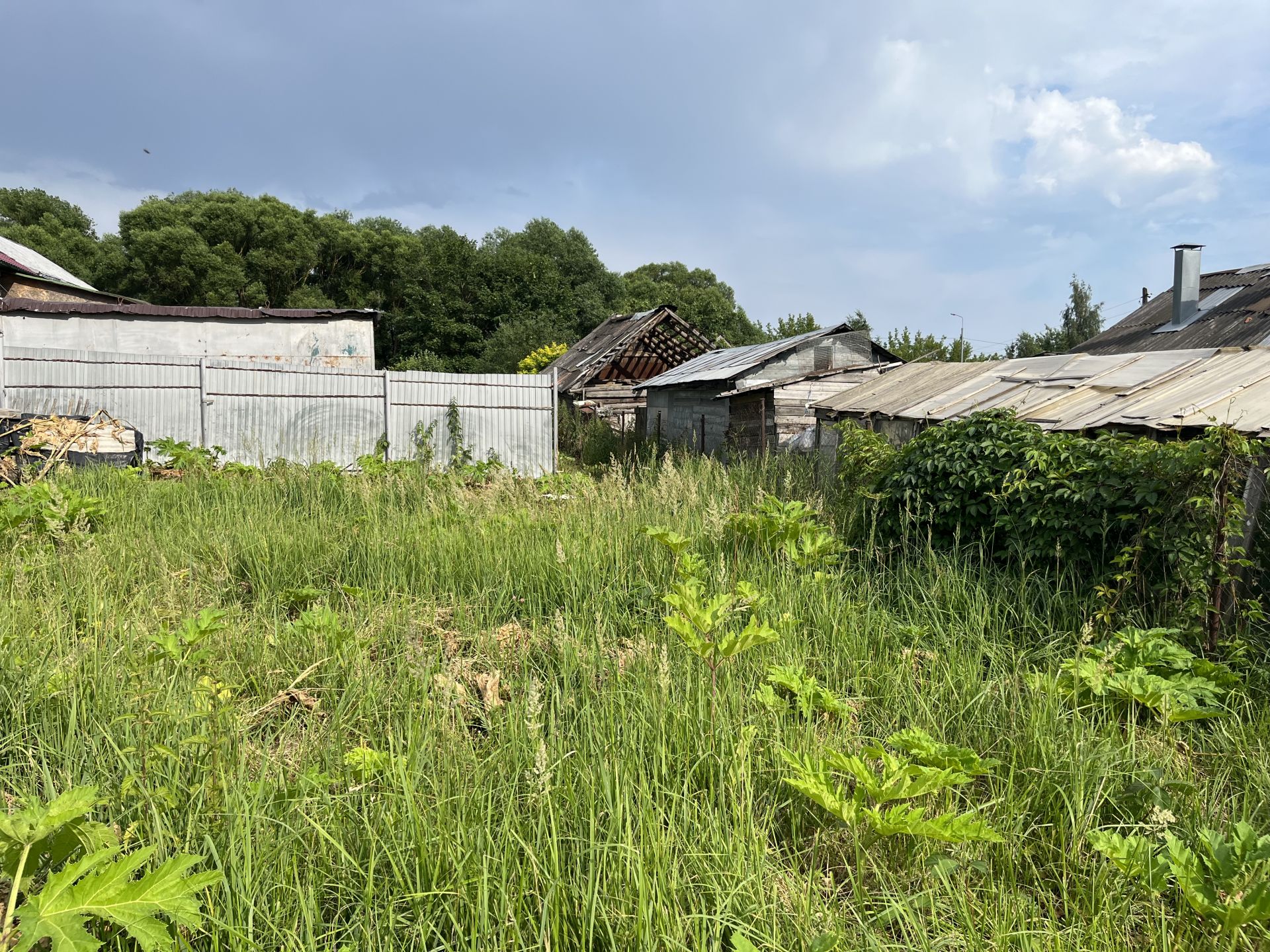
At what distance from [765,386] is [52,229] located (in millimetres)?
40796

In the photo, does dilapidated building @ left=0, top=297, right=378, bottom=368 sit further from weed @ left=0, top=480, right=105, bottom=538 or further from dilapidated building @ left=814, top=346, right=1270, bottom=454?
dilapidated building @ left=814, top=346, right=1270, bottom=454

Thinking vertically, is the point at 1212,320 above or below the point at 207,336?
below

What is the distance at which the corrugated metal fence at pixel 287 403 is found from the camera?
12.6m

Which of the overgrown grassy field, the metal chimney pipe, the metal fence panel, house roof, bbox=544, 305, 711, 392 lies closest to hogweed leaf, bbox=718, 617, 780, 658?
the overgrown grassy field

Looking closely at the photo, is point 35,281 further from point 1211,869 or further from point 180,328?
point 1211,869

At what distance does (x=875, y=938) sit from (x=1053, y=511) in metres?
3.84

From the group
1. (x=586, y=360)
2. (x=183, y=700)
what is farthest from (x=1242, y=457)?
(x=586, y=360)

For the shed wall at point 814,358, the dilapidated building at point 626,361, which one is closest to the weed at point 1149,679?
the shed wall at point 814,358

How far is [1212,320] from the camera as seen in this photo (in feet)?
52.4

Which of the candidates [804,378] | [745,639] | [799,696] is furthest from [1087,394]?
[804,378]

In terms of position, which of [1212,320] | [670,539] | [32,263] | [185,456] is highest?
[32,263]

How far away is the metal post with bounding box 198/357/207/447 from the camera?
1303 centimetres

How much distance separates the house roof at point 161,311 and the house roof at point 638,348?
630cm

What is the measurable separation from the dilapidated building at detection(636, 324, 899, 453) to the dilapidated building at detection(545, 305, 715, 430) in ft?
13.7
